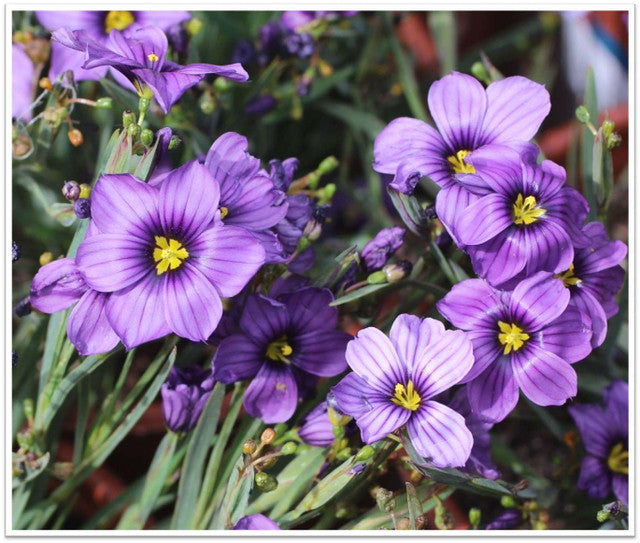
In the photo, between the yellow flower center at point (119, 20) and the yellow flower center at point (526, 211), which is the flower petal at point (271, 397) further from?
the yellow flower center at point (119, 20)

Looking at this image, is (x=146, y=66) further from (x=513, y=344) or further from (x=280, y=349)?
(x=513, y=344)

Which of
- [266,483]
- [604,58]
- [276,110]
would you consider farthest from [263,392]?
[604,58]

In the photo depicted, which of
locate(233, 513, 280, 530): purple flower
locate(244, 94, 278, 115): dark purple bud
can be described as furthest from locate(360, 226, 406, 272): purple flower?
locate(244, 94, 278, 115): dark purple bud

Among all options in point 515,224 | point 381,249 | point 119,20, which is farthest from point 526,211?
point 119,20

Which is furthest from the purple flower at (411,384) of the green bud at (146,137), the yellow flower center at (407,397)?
the green bud at (146,137)

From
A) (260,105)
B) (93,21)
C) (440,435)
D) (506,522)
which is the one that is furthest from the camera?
(260,105)

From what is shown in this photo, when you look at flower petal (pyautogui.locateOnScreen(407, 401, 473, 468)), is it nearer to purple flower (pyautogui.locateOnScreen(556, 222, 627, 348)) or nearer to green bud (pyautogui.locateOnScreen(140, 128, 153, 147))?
purple flower (pyautogui.locateOnScreen(556, 222, 627, 348))
